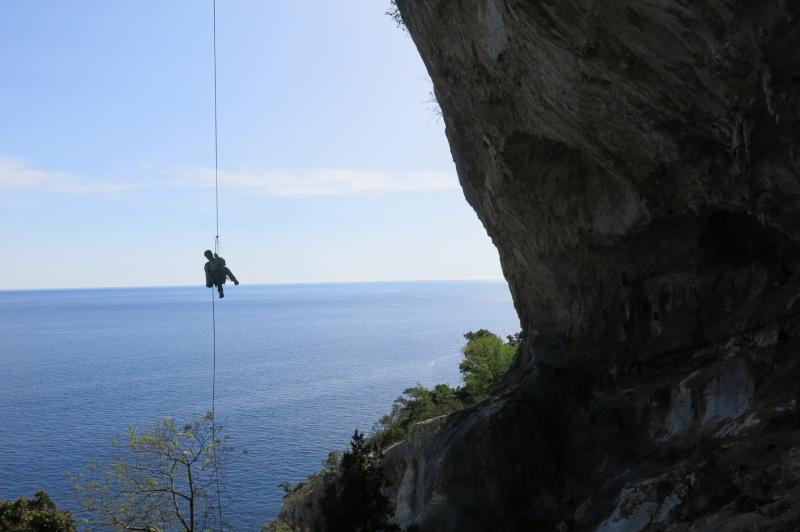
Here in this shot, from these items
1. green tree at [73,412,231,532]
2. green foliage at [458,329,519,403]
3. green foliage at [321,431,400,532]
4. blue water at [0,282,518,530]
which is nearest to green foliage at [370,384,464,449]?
green foliage at [458,329,519,403]

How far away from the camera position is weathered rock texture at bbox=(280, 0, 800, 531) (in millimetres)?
8695

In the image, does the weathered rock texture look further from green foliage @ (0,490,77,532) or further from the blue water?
the blue water

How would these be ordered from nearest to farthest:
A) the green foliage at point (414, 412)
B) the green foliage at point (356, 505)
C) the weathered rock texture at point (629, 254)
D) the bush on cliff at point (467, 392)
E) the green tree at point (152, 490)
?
the weathered rock texture at point (629, 254) → the green foliage at point (356, 505) → the green tree at point (152, 490) → the green foliage at point (414, 412) → the bush on cliff at point (467, 392)

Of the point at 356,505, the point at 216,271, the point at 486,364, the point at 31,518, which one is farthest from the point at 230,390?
the point at 356,505

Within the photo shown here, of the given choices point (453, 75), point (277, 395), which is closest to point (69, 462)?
point (277, 395)

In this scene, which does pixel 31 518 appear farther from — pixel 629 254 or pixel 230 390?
pixel 230 390

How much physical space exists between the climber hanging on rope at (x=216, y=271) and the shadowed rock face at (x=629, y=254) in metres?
7.51

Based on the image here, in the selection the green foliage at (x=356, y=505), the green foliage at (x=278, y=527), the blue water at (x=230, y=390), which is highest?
the green foliage at (x=356, y=505)

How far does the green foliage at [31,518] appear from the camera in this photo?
23.6 metres

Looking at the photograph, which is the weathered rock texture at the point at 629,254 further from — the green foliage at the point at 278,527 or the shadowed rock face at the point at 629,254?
the green foliage at the point at 278,527

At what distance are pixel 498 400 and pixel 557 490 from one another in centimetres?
250

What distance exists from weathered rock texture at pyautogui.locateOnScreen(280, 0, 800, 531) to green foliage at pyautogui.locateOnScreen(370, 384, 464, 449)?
686 inches

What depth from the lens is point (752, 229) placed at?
41.2 ft

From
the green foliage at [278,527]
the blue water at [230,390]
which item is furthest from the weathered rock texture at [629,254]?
the blue water at [230,390]
